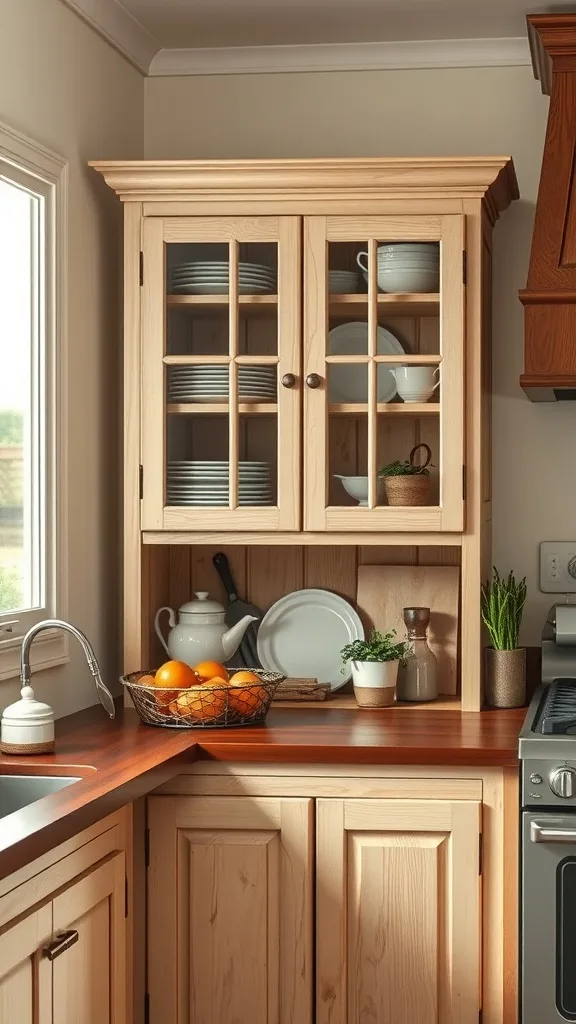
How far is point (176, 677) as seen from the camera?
2.61 m

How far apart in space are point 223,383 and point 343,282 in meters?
0.35

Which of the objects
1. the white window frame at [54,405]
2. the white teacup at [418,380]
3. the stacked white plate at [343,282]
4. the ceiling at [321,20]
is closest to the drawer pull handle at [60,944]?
the white window frame at [54,405]

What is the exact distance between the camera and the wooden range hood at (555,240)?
267 cm

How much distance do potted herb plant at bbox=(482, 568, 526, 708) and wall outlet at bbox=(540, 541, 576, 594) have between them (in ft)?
0.66

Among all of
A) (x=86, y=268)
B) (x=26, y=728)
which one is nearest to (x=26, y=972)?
(x=26, y=728)

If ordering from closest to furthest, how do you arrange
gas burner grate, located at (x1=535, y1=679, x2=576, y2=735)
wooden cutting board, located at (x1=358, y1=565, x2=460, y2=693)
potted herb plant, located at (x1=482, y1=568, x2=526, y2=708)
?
gas burner grate, located at (x1=535, y1=679, x2=576, y2=735), potted herb plant, located at (x1=482, y1=568, x2=526, y2=708), wooden cutting board, located at (x1=358, y1=565, x2=460, y2=693)

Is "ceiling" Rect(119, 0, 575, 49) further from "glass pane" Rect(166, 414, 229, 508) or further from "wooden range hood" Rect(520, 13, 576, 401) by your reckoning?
"glass pane" Rect(166, 414, 229, 508)

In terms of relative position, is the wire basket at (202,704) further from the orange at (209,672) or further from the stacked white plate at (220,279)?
the stacked white plate at (220,279)

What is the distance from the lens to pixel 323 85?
321 centimetres

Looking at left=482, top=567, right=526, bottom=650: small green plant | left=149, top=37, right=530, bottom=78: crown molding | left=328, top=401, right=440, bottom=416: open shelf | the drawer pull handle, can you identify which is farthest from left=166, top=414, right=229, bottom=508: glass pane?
the drawer pull handle

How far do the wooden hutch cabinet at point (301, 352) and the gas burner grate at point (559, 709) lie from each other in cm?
18

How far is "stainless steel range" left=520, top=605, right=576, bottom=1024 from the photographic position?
2.30 metres

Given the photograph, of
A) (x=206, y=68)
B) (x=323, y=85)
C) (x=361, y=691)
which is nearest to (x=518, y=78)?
(x=323, y=85)

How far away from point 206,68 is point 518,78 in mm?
787
